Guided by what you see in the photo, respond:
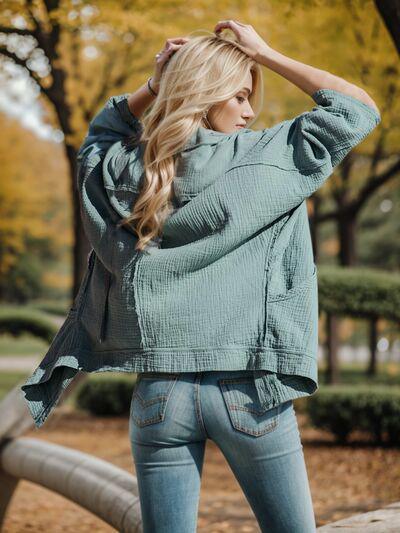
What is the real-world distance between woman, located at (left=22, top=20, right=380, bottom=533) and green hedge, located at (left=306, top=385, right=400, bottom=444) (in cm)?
688

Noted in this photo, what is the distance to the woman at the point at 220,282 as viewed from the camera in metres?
1.95

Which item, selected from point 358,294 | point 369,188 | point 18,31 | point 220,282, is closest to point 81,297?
point 220,282

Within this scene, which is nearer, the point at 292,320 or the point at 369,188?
the point at 292,320

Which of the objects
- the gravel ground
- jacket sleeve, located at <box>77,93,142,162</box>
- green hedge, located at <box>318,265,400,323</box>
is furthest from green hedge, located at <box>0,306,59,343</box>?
jacket sleeve, located at <box>77,93,142,162</box>

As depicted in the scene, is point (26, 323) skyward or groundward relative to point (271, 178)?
groundward

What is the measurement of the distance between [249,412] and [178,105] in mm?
766

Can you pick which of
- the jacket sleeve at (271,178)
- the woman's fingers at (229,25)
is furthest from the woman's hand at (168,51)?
the jacket sleeve at (271,178)

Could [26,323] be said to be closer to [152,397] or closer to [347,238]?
[347,238]

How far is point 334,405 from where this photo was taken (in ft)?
29.2

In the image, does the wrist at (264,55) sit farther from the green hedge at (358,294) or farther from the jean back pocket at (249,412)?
the green hedge at (358,294)

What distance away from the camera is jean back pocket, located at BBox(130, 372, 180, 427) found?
197 cm

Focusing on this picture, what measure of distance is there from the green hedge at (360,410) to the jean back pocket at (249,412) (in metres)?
6.94

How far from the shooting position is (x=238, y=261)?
2.02 m

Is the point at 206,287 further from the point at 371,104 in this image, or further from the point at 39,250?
the point at 39,250
